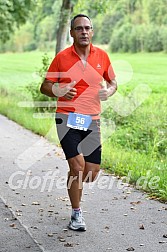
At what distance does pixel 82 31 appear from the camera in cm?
584

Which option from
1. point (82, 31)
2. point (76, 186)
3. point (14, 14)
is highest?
point (14, 14)

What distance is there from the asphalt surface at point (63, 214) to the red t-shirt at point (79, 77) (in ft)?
4.11

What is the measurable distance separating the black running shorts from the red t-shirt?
134mm

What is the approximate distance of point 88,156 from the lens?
6.06 m

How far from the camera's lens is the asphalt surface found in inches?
217

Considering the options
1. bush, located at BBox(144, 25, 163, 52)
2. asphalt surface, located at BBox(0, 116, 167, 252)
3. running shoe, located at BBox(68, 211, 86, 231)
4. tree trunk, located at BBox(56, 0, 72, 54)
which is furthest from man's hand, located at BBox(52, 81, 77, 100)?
bush, located at BBox(144, 25, 163, 52)

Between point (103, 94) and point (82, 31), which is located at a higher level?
point (82, 31)

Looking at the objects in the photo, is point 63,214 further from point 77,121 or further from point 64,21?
point 64,21

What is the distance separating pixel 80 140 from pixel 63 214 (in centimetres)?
114

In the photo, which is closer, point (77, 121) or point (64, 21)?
point (77, 121)

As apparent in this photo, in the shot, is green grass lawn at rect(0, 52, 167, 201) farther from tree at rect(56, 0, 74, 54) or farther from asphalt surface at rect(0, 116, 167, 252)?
tree at rect(56, 0, 74, 54)

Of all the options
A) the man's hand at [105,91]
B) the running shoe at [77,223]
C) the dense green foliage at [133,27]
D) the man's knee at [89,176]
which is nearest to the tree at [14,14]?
the dense green foliage at [133,27]

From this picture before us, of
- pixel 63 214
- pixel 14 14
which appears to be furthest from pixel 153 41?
pixel 63 214

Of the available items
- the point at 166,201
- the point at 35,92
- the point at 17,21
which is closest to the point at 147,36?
the point at 17,21
